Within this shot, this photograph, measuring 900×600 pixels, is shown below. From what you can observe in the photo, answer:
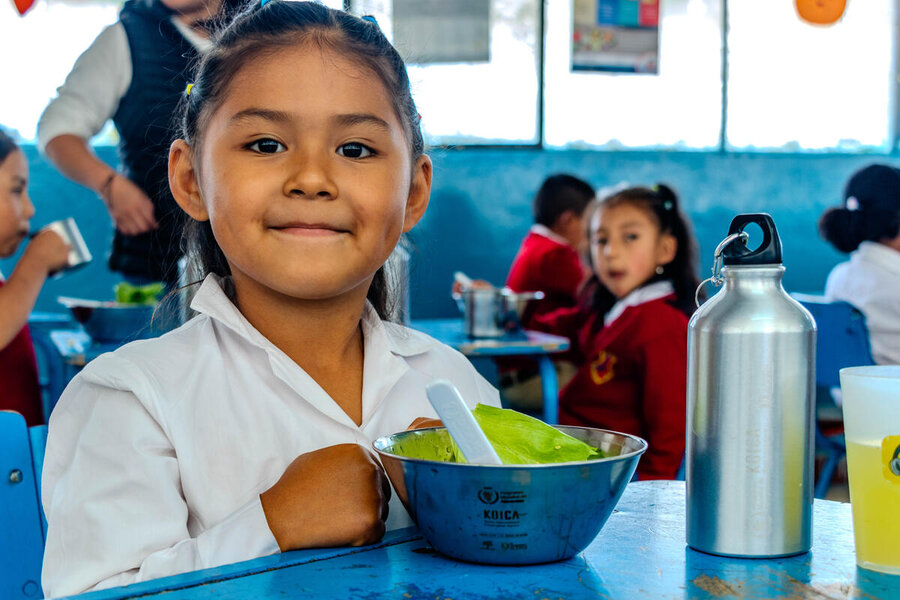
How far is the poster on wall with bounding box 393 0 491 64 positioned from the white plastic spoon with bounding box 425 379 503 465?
420cm

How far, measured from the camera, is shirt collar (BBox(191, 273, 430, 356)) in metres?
1.06

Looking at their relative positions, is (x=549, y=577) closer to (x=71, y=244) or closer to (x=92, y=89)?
(x=71, y=244)

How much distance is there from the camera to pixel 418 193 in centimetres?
127

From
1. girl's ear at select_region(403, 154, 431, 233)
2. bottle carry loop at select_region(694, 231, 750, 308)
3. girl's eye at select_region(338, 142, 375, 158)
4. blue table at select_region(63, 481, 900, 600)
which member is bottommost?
blue table at select_region(63, 481, 900, 600)

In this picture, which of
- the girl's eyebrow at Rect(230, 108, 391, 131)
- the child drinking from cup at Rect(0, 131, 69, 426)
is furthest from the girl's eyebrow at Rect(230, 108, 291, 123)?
the child drinking from cup at Rect(0, 131, 69, 426)

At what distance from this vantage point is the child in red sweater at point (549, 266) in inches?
134

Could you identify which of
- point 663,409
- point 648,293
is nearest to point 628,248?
point 648,293

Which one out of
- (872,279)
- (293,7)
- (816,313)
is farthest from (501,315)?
(293,7)

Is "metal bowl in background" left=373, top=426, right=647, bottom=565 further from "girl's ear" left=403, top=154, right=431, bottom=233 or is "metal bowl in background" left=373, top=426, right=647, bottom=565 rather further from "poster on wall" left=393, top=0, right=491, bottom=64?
"poster on wall" left=393, top=0, right=491, bottom=64

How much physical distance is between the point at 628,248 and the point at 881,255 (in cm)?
109

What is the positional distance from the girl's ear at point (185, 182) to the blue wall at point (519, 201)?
298 centimetres

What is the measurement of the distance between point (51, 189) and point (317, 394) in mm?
3698

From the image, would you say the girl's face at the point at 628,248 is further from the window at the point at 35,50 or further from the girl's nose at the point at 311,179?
the window at the point at 35,50

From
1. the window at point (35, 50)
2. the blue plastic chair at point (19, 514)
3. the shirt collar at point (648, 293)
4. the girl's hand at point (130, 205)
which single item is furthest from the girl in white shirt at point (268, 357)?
the window at point (35, 50)
